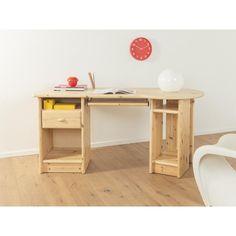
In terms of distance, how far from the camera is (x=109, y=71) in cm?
382

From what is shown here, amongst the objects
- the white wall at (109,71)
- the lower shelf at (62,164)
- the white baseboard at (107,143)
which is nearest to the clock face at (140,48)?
the white wall at (109,71)

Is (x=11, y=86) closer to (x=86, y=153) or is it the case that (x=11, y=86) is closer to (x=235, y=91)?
(x=86, y=153)

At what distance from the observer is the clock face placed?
3.87 meters

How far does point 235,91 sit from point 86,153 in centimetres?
240

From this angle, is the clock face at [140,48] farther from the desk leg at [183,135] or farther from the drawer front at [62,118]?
the drawer front at [62,118]

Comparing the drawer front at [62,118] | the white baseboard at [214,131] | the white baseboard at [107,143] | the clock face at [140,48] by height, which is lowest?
the white baseboard at [107,143]

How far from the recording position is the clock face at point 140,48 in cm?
387

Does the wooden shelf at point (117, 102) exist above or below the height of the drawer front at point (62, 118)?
above

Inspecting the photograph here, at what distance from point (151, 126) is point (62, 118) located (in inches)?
28.4

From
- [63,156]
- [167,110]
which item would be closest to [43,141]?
[63,156]

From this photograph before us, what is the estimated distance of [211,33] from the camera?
14.1ft

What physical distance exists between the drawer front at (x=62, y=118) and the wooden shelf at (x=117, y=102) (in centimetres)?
16

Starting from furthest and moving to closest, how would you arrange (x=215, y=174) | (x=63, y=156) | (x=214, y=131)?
(x=214, y=131)
(x=63, y=156)
(x=215, y=174)

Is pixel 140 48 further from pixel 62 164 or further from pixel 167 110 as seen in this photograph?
pixel 62 164
